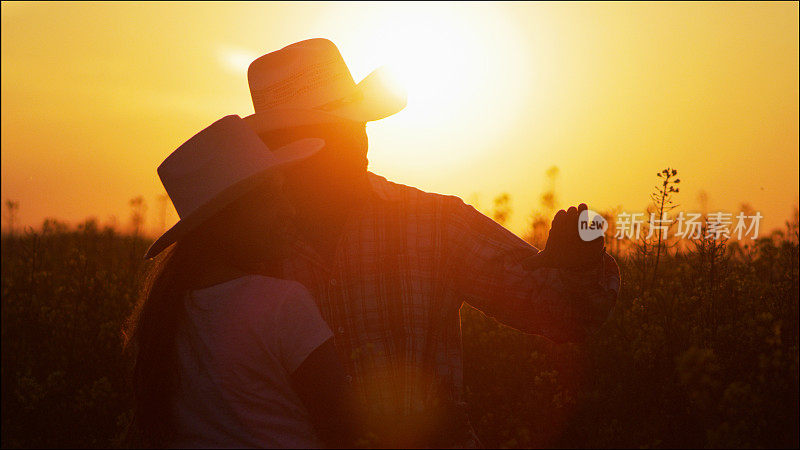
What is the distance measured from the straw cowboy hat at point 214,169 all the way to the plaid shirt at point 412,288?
2.76 feet

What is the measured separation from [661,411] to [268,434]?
227 cm

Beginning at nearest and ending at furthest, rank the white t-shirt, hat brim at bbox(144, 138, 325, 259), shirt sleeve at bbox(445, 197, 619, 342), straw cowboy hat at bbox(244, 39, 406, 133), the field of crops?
1. the white t-shirt
2. hat brim at bbox(144, 138, 325, 259)
3. shirt sleeve at bbox(445, 197, 619, 342)
4. the field of crops
5. straw cowboy hat at bbox(244, 39, 406, 133)

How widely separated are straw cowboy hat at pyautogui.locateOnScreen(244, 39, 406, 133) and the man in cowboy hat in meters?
0.14

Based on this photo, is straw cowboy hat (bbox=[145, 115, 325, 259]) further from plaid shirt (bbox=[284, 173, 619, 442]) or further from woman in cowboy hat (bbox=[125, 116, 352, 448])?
plaid shirt (bbox=[284, 173, 619, 442])

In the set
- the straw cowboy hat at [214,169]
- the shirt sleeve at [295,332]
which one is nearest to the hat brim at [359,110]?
the straw cowboy hat at [214,169]

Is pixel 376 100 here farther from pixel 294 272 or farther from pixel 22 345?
pixel 22 345

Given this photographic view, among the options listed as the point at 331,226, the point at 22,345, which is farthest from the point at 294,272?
the point at 22,345

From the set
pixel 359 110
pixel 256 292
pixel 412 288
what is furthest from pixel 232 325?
pixel 359 110

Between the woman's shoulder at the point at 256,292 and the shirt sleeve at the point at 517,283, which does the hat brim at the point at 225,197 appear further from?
the shirt sleeve at the point at 517,283

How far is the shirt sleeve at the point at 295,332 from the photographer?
90.7 inches

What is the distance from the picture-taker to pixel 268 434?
235 cm

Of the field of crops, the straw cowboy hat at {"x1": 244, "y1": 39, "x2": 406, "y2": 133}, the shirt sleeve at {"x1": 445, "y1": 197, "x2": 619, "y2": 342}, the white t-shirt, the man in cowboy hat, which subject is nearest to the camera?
the white t-shirt

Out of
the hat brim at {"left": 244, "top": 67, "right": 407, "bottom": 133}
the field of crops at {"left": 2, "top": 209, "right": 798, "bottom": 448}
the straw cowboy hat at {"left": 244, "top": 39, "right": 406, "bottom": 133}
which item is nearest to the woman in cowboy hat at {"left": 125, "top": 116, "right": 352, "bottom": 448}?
the hat brim at {"left": 244, "top": 67, "right": 407, "bottom": 133}

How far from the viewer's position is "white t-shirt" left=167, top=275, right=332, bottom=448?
230 cm
